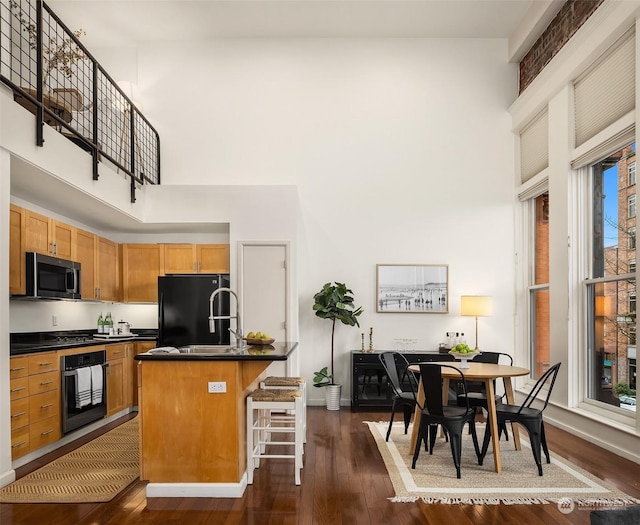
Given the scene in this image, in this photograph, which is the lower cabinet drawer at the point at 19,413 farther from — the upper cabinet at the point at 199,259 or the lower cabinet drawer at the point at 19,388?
the upper cabinet at the point at 199,259

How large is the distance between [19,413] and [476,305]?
500cm

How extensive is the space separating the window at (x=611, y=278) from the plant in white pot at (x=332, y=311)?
8.80 feet

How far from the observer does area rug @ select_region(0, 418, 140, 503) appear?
3.61m

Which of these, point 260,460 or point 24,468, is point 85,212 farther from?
point 260,460

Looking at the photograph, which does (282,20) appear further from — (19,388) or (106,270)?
(19,388)

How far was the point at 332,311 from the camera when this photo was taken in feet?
22.2

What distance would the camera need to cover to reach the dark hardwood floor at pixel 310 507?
10.6 ft

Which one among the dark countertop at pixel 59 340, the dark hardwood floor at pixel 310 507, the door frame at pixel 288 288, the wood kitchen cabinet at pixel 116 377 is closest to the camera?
the dark hardwood floor at pixel 310 507

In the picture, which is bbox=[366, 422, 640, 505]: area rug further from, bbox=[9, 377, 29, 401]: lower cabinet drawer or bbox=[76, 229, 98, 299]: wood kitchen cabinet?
bbox=[76, 229, 98, 299]: wood kitchen cabinet

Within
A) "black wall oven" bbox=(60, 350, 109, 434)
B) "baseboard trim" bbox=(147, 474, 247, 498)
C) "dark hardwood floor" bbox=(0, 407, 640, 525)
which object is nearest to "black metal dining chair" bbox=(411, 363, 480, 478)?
"dark hardwood floor" bbox=(0, 407, 640, 525)

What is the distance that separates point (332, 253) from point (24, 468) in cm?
427

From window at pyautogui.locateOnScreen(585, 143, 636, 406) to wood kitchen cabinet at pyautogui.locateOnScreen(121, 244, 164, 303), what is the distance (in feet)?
16.6

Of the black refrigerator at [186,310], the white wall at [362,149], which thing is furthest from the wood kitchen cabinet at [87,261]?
the white wall at [362,149]

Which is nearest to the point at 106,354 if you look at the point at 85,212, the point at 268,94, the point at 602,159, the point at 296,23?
the point at 85,212
